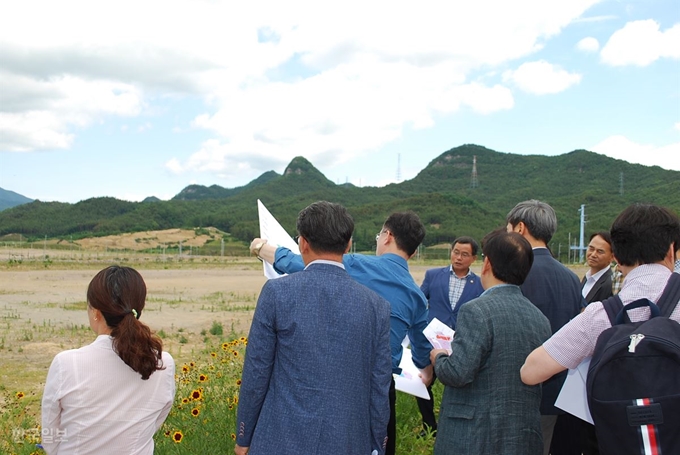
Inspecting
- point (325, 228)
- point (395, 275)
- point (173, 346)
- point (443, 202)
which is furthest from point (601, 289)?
point (443, 202)

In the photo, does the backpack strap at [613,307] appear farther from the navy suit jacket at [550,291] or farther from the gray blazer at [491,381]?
the navy suit jacket at [550,291]

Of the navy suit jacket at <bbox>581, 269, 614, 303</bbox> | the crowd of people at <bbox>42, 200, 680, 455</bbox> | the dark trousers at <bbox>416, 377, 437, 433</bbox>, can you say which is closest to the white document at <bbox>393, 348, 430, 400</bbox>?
the crowd of people at <bbox>42, 200, 680, 455</bbox>

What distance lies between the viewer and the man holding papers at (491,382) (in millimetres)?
2291

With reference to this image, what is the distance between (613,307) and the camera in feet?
6.17

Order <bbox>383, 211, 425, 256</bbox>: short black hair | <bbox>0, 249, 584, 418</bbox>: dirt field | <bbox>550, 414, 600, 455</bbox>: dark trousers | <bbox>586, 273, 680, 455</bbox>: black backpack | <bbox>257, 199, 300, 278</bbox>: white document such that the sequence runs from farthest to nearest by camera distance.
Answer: <bbox>0, 249, 584, 418</bbox>: dirt field, <bbox>550, 414, 600, 455</bbox>: dark trousers, <bbox>257, 199, 300, 278</bbox>: white document, <bbox>383, 211, 425, 256</bbox>: short black hair, <bbox>586, 273, 680, 455</bbox>: black backpack

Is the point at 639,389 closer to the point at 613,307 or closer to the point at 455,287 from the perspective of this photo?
the point at 613,307

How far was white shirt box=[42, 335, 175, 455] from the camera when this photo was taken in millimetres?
1964

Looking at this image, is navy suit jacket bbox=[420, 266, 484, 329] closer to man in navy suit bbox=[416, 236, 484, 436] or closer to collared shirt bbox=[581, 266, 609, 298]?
man in navy suit bbox=[416, 236, 484, 436]

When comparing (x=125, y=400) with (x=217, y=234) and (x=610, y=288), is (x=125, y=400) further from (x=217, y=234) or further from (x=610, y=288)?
(x=217, y=234)

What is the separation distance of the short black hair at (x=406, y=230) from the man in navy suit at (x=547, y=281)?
1.80ft

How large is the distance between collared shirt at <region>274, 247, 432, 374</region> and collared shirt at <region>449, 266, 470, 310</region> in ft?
7.04

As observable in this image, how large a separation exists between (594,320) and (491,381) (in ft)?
1.88

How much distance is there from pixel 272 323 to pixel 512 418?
1102 mm

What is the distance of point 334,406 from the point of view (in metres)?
1.96
